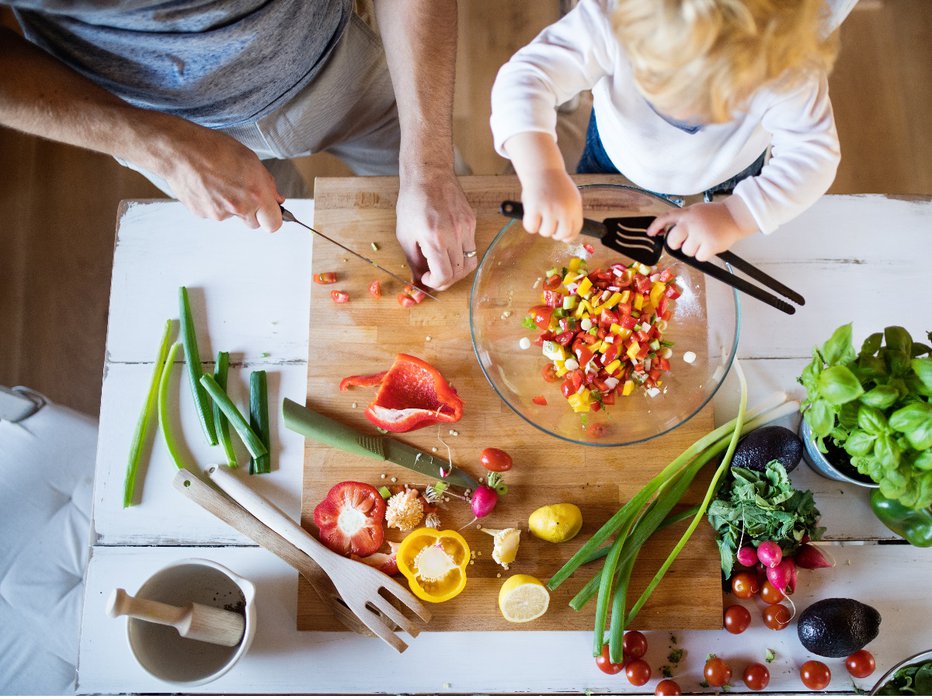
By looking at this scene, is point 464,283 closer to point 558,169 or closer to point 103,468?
point 558,169

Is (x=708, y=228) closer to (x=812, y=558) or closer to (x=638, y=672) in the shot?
A: (x=812, y=558)

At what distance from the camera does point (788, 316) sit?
4.47 feet

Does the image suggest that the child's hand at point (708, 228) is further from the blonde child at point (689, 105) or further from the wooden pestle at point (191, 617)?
the wooden pestle at point (191, 617)

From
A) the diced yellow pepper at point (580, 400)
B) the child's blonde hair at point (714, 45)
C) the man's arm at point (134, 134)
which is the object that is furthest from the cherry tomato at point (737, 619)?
the man's arm at point (134, 134)

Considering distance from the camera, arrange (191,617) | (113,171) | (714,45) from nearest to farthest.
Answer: (714,45) < (191,617) < (113,171)

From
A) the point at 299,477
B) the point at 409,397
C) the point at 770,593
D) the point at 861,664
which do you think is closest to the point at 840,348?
the point at 770,593

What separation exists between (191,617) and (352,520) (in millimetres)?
302

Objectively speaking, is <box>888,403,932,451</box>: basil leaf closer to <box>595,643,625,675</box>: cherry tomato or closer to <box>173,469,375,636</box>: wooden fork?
<box>595,643,625,675</box>: cherry tomato

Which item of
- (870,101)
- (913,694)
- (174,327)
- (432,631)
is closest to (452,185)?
(174,327)

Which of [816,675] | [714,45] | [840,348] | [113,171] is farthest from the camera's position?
[113,171]

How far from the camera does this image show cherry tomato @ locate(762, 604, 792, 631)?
4.06 ft

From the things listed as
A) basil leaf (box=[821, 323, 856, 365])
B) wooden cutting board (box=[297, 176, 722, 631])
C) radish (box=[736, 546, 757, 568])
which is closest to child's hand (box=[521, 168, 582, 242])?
wooden cutting board (box=[297, 176, 722, 631])

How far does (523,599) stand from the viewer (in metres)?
1.19

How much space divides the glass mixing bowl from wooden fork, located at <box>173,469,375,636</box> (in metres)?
0.47
